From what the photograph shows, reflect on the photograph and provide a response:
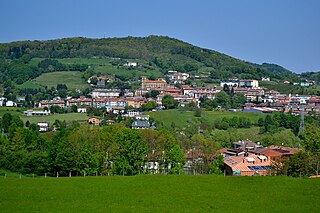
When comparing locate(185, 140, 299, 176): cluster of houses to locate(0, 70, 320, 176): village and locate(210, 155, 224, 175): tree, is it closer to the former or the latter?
locate(0, 70, 320, 176): village

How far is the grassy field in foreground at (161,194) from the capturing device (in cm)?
2539

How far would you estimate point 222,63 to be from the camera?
538 feet

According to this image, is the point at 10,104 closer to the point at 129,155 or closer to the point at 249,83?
the point at 249,83

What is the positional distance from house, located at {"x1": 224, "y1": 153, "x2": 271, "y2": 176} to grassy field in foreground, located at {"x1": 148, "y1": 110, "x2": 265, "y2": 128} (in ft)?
104

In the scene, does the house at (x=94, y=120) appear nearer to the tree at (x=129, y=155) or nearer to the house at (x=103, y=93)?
the house at (x=103, y=93)

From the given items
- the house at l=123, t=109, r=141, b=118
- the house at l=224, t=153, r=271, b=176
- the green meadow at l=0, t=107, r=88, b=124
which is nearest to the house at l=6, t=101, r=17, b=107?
the green meadow at l=0, t=107, r=88, b=124

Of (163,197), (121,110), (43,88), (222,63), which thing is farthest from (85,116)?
(222,63)

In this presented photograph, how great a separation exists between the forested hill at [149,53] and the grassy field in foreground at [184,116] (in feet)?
177

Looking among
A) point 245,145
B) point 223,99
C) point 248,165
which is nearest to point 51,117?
point 223,99

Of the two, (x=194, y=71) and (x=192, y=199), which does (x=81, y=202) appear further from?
(x=194, y=71)

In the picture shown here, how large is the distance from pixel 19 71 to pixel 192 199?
112m

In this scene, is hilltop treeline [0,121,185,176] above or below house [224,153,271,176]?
above

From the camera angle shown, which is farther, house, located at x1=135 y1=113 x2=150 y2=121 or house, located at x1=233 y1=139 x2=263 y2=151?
house, located at x1=135 y1=113 x2=150 y2=121

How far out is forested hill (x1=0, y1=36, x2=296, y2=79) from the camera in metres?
→ 156
